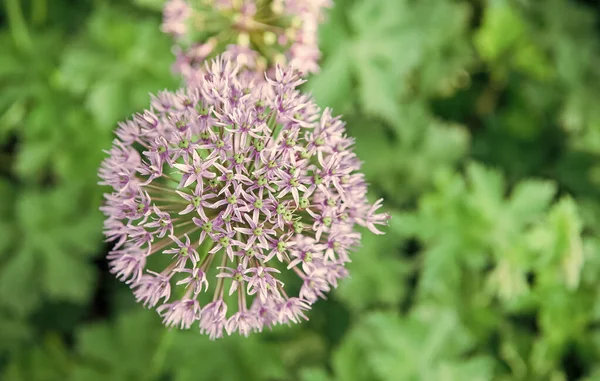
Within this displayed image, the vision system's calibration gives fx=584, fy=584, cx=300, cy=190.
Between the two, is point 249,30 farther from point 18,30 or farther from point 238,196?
point 18,30

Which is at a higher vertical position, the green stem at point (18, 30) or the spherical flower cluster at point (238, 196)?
the green stem at point (18, 30)

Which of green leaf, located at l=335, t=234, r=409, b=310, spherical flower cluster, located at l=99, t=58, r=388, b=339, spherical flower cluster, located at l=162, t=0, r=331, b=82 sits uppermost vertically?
spherical flower cluster, located at l=162, t=0, r=331, b=82

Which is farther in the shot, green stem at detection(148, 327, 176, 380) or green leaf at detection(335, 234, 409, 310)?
green leaf at detection(335, 234, 409, 310)

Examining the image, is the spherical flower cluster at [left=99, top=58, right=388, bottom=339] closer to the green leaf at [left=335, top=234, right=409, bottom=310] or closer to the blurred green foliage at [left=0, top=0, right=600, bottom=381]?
the blurred green foliage at [left=0, top=0, right=600, bottom=381]

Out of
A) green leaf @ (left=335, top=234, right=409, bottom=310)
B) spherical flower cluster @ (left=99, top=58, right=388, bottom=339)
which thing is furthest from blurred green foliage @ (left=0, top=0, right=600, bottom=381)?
spherical flower cluster @ (left=99, top=58, right=388, bottom=339)

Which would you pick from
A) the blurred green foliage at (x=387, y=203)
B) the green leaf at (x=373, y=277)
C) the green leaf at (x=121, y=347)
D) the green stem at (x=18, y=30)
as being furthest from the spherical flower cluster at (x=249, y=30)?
the green leaf at (x=121, y=347)

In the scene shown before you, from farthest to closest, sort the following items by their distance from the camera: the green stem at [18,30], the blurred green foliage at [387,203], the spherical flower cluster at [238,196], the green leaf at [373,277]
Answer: the green leaf at [373,277] < the green stem at [18,30] < the blurred green foliage at [387,203] < the spherical flower cluster at [238,196]

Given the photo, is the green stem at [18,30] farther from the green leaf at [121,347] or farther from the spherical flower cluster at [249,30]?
the green leaf at [121,347]
